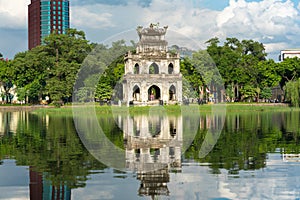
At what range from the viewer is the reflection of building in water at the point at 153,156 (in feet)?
37.4

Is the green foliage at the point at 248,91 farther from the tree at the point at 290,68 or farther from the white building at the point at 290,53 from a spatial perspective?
the white building at the point at 290,53

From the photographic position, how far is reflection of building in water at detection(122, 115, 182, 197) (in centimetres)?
1141

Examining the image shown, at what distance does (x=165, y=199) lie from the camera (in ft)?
32.9

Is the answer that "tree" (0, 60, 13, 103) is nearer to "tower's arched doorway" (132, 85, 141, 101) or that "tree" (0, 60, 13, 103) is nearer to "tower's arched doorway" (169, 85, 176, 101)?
"tower's arched doorway" (132, 85, 141, 101)

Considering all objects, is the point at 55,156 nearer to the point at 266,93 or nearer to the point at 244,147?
the point at 244,147

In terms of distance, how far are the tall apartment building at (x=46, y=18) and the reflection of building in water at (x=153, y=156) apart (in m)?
107

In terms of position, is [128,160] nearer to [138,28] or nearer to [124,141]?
[124,141]

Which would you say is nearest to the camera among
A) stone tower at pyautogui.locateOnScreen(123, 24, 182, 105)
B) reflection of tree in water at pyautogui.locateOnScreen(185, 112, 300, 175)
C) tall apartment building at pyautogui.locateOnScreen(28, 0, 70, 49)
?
reflection of tree in water at pyautogui.locateOnScreen(185, 112, 300, 175)

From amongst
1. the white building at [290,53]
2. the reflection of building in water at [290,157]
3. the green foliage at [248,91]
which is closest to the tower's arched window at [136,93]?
the green foliage at [248,91]

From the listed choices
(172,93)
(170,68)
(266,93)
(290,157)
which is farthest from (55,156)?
(266,93)

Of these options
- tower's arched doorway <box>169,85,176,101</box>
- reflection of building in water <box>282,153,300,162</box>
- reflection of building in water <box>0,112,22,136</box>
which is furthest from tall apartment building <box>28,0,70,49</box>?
reflection of building in water <box>282,153,300,162</box>

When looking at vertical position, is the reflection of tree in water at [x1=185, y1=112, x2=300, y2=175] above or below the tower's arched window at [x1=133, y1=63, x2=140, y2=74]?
below

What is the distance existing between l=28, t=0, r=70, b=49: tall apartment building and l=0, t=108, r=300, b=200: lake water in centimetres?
10880

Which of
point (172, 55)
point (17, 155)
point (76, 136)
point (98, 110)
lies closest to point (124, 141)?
point (76, 136)
